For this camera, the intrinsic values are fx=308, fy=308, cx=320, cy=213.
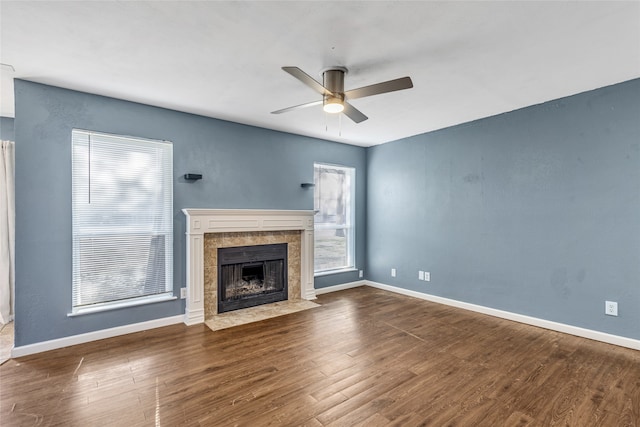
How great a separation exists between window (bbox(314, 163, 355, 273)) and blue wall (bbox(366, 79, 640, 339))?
2.95 feet

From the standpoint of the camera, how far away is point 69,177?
10.5ft

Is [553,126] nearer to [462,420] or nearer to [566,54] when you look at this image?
[566,54]

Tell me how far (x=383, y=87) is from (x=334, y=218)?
11.2 ft

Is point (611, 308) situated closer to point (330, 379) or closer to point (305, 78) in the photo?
point (330, 379)

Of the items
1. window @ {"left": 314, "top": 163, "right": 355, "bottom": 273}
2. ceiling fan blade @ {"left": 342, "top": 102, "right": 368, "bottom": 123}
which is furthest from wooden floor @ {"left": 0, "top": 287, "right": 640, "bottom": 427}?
ceiling fan blade @ {"left": 342, "top": 102, "right": 368, "bottom": 123}

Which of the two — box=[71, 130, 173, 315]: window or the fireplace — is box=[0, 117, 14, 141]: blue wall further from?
the fireplace

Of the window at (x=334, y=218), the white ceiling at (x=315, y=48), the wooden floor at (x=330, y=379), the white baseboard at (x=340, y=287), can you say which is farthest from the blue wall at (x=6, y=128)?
the white baseboard at (x=340, y=287)

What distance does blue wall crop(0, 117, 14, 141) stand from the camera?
3982 mm

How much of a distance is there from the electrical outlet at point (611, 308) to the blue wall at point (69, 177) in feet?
13.4

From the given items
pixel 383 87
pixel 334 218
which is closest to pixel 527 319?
pixel 334 218

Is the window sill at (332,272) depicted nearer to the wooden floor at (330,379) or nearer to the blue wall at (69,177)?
the blue wall at (69,177)

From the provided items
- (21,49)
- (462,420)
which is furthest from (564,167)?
(21,49)

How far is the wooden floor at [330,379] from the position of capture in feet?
6.73

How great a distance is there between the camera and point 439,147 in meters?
4.71
